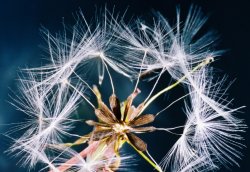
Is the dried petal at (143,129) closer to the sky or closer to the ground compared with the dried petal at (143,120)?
closer to the ground

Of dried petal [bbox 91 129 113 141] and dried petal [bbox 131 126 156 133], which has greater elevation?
dried petal [bbox 91 129 113 141]

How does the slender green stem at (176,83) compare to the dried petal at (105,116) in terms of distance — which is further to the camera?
the slender green stem at (176,83)

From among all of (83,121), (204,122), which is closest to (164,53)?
(204,122)

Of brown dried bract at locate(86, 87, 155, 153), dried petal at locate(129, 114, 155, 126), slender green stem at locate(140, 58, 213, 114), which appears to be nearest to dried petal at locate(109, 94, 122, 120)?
brown dried bract at locate(86, 87, 155, 153)

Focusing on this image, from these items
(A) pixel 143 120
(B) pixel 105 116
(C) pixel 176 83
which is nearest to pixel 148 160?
(A) pixel 143 120

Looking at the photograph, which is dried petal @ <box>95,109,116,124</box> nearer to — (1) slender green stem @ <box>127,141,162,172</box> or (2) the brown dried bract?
(2) the brown dried bract

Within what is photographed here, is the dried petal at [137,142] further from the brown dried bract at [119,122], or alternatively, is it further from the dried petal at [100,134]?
the dried petal at [100,134]

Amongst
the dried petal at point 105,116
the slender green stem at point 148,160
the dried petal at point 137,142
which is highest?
the dried petal at point 105,116

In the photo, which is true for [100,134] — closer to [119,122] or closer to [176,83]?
[119,122]

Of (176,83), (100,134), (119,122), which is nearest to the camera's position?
(100,134)

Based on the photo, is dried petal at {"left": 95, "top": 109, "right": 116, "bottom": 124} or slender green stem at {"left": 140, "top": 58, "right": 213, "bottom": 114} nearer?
dried petal at {"left": 95, "top": 109, "right": 116, "bottom": 124}

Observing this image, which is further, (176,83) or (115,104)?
(176,83)

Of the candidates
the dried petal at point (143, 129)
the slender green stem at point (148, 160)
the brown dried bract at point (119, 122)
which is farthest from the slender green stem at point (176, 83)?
the slender green stem at point (148, 160)
